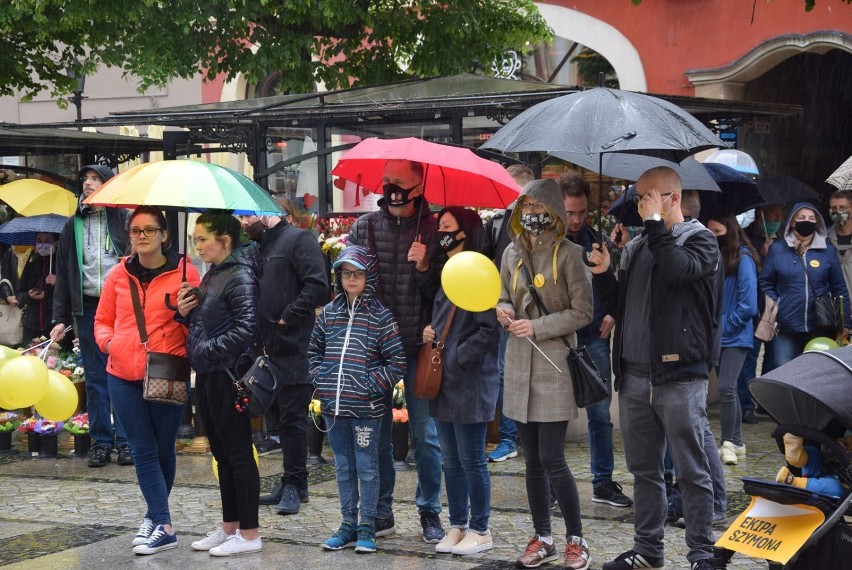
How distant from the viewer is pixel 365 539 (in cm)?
682

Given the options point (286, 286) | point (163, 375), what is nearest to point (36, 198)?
point (286, 286)

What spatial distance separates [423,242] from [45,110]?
23.2 meters

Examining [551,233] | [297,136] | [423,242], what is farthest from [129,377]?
[297,136]

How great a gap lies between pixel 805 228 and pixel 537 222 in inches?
162

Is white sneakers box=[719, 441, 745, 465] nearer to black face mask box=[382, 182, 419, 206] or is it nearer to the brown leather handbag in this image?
the brown leather handbag

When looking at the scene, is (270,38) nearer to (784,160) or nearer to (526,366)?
(784,160)

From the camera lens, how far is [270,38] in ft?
53.2

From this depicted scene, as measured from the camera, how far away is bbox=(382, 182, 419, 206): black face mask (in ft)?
23.1

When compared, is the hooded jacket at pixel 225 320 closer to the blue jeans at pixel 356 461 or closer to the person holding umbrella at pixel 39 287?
the blue jeans at pixel 356 461

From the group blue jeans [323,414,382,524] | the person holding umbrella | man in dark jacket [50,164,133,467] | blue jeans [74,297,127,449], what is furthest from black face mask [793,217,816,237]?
the person holding umbrella

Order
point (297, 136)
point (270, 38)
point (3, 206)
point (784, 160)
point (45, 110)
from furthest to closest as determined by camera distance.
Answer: point (45, 110)
point (784, 160)
point (270, 38)
point (3, 206)
point (297, 136)

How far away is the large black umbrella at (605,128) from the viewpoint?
579 centimetres

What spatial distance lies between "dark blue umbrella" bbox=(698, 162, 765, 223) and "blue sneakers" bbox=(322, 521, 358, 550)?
3.04 metres

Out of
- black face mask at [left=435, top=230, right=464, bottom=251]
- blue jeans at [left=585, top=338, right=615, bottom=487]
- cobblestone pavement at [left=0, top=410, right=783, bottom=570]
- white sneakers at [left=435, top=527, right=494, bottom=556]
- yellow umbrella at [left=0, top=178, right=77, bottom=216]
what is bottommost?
cobblestone pavement at [left=0, top=410, right=783, bottom=570]
